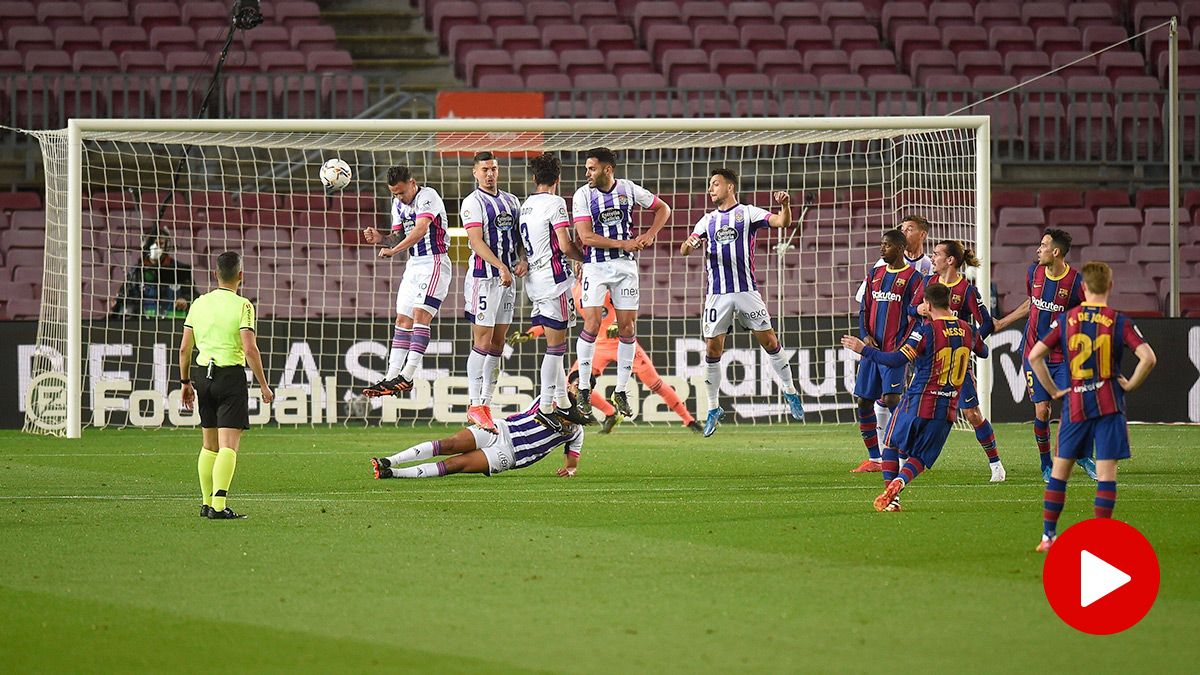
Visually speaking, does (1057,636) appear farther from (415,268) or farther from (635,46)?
(635,46)

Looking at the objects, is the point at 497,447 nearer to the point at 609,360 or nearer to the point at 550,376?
the point at 550,376

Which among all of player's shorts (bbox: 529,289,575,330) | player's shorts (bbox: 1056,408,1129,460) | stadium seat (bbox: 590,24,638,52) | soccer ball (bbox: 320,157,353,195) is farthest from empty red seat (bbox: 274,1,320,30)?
player's shorts (bbox: 1056,408,1129,460)

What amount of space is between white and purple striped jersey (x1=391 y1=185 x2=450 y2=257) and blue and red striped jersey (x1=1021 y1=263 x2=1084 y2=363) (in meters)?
5.40

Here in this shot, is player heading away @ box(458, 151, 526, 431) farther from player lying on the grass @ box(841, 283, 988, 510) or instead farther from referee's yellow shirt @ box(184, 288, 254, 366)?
player lying on the grass @ box(841, 283, 988, 510)

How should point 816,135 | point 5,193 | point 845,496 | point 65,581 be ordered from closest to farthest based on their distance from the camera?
point 65,581
point 845,496
point 816,135
point 5,193

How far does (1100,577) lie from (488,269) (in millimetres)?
6999

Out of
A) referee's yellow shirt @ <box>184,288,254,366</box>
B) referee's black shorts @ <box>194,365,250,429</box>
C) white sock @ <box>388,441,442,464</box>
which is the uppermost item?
referee's yellow shirt @ <box>184,288,254,366</box>

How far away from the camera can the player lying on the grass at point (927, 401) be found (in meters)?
9.50

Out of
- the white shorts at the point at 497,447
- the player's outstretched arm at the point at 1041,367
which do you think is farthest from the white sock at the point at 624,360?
the player's outstretched arm at the point at 1041,367

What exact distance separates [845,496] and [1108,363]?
319 cm

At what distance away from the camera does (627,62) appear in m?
23.7

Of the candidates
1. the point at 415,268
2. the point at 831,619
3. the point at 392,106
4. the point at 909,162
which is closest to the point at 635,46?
the point at 392,106

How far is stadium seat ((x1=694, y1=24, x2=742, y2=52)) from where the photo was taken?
24.5 metres

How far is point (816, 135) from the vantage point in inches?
611
